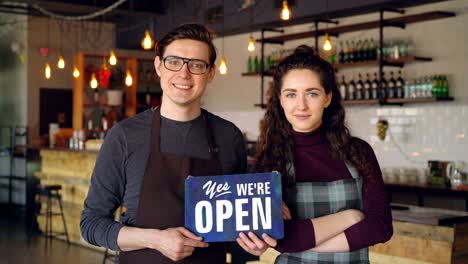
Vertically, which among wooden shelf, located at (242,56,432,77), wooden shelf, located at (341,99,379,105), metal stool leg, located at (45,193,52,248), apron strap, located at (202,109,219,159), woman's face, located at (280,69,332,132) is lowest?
metal stool leg, located at (45,193,52,248)

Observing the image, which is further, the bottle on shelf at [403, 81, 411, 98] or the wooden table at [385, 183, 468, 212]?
the bottle on shelf at [403, 81, 411, 98]

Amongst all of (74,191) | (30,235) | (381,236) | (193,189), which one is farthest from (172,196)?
(30,235)

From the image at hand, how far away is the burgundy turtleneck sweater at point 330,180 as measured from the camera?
6.32 feet

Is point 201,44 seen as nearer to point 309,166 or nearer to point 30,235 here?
point 309,166

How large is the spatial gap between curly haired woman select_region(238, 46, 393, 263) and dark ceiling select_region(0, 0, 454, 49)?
5.62m

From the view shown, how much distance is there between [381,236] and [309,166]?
0.31m

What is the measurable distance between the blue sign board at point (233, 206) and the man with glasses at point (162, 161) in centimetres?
14

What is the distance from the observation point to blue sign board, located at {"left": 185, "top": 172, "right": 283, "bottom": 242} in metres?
1.84

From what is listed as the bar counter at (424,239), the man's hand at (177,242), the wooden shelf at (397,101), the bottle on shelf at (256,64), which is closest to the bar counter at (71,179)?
the bottle on shelf at (256,64)

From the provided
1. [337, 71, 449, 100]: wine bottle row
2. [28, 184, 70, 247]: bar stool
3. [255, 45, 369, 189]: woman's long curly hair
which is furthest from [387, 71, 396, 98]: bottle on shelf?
[255, 45, 369, 189]: woman's long curly hair

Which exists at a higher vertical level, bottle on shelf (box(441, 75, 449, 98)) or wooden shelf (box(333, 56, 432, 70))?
wooden shelf (box(333, 56, 432, 70))

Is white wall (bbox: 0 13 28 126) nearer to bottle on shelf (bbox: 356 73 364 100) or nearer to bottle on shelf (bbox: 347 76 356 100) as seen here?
bottle on shelf (bbox: 347 76 356 100)

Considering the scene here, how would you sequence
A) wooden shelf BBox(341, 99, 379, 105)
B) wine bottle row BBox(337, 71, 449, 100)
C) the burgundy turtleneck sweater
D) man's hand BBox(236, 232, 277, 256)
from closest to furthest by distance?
man's hand BBox(236, 232, 277, 256) < the burgundy turtleneck sweater < wine bottle row BBox(337, 71, 449, 100) < wooden shelf BBox(341, 99, 379, 105)

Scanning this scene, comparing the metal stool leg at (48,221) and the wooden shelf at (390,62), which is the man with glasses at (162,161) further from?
the metal stool leg at (48,221)
